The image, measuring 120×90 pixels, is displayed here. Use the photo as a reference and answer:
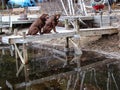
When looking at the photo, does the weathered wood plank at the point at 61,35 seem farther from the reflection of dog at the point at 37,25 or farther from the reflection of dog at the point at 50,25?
the reflection of dog at the point at 50,25

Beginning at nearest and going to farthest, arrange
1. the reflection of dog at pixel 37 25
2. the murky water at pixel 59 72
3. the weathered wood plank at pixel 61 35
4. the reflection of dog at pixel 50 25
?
1. the murky water at pixel 59 72
2. the weathered wood plank at pixel 61 35
3. the reflection of dog at pixel 37 25
4. the reflection of dog at pixel 50 25

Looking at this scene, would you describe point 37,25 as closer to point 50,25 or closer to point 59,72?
point 50,25

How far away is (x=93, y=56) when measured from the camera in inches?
711

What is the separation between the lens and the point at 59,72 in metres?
15.6

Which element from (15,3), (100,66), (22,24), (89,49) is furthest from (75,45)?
(15,3)

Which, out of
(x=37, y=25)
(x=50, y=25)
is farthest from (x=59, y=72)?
(x=50, y=25)

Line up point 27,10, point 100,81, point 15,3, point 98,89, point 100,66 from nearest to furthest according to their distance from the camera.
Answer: point 98,89
point 100,81
point 100,66
point 27,10
point 15,3

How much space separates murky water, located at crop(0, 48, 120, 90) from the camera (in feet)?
43.7

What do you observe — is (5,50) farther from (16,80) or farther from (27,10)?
(27,10)

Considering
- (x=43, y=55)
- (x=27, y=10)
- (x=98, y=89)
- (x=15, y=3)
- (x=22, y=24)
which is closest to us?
(x=98, y=89)

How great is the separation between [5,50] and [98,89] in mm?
9697

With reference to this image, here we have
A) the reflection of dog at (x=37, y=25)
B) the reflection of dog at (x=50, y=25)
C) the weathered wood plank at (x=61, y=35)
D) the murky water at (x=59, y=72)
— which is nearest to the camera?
the murky water at (x=59, y=72)

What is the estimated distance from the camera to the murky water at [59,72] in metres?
13.3

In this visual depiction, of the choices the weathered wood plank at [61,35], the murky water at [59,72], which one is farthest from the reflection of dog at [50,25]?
the murky water at [59,72]
